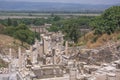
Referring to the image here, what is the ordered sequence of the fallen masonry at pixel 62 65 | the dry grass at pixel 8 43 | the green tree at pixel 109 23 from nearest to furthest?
the fallen masonry at pixel 62 65
the green tree at pixel 109 23
the dry grass at pixel 8 43

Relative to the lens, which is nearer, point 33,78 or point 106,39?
point 33,78

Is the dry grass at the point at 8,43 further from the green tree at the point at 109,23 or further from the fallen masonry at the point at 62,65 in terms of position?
the fallen masonry at the point at 62,65

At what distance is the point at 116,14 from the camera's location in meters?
30.9

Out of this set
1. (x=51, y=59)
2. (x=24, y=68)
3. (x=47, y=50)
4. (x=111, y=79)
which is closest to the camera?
(x=111, y=79)

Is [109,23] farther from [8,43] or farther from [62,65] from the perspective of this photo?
[8,43]

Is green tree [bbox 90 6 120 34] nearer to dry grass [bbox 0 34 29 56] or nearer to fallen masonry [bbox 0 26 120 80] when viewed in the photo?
fallen masonry [bbox 0 26 120 80]

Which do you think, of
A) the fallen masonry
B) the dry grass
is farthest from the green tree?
the dry grass

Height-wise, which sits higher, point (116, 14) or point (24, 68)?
point (116, 14)

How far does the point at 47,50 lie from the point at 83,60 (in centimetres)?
253

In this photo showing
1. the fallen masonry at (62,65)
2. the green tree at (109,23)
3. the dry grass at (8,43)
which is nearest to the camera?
the fallen masonry at (62,65)

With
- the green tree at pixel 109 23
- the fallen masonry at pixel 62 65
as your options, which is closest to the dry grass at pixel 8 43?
the green tree at pixel 109 23

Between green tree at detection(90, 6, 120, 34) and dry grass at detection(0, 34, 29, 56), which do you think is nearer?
green tree at detection(90, 6, 120, 34)

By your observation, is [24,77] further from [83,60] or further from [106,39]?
[106,39]

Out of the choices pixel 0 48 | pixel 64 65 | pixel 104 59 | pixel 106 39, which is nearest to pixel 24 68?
pixel 64 65
